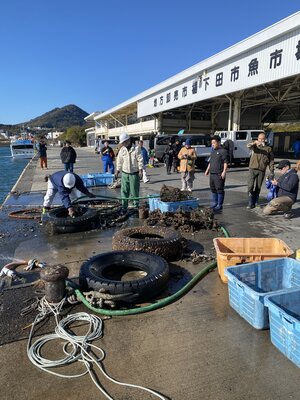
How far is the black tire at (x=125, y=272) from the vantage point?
11.0 feet

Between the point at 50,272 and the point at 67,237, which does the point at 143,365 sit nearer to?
the point at 50,272

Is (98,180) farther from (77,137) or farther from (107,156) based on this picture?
(77,137)

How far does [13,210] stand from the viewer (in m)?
8.56

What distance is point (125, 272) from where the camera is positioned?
4.36 meters

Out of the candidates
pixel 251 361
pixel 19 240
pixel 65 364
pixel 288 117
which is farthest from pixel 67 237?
pixel 288 117

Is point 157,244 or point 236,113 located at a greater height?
point 236,113

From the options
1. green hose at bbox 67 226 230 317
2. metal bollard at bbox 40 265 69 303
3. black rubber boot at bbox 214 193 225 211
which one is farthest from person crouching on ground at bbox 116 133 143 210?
metal bollard at bbox 40 265 69 303

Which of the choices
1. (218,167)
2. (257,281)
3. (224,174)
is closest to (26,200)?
(218,167)

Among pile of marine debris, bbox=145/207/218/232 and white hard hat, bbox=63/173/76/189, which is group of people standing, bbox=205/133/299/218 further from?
white hard hat, bbox=63/173/76/189

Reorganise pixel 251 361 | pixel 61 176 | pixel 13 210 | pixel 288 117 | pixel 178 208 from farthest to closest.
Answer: pixel 288 117, pixel 13 210, pixel 178 208, pixel 61 176, pixel 251 361

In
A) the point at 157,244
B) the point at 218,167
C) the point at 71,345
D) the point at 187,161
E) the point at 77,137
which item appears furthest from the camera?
the point at 77,137

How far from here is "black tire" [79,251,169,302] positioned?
11.0ft

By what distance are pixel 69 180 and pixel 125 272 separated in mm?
2563

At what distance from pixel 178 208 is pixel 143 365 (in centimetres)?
460
